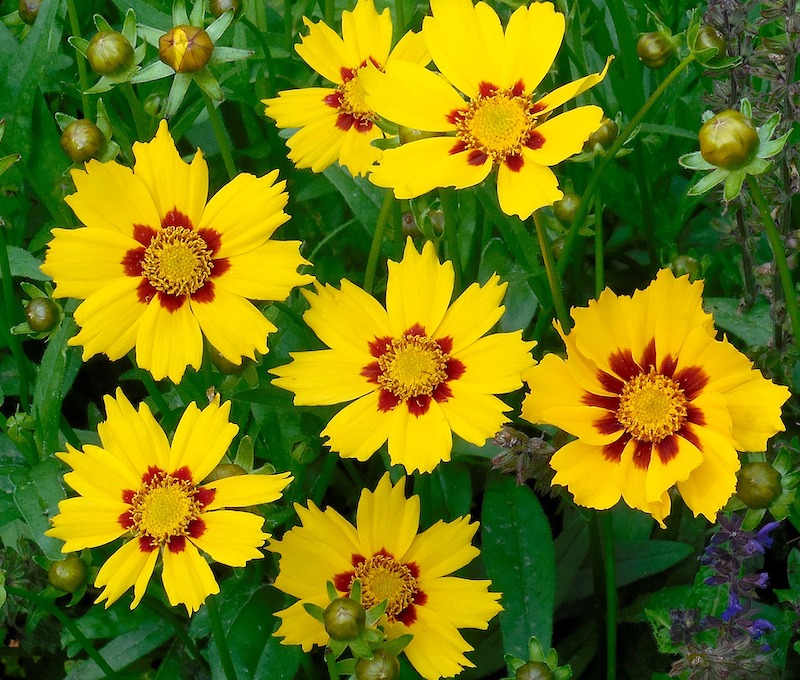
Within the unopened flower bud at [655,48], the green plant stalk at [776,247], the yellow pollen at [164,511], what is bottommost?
the yellow pollen at [164,511]

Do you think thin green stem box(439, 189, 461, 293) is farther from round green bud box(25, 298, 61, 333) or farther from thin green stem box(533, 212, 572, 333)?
round green bud box(25, 298, 61, 333)

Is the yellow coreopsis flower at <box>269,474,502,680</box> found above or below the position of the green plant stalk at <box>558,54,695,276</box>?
below

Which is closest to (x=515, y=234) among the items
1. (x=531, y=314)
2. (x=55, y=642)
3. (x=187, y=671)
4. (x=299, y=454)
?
(x=531, y=314)

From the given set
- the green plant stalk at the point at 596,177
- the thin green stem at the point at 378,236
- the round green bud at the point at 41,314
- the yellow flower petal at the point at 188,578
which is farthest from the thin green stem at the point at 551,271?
the round green bud at the point at 41,314

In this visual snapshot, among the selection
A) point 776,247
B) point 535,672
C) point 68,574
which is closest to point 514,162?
point 776,247

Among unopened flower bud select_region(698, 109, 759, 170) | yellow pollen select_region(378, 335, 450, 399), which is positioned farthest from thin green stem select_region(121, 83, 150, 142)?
unopened flower bud select_region(698, 109, 759, 170)

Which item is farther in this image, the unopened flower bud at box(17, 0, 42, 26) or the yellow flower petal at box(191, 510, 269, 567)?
the unopened flower bud at box(17, 0, 42, 26)

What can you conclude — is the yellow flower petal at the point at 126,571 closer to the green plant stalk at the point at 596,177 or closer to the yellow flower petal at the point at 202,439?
the yellow flower petal at the point at 202,439
